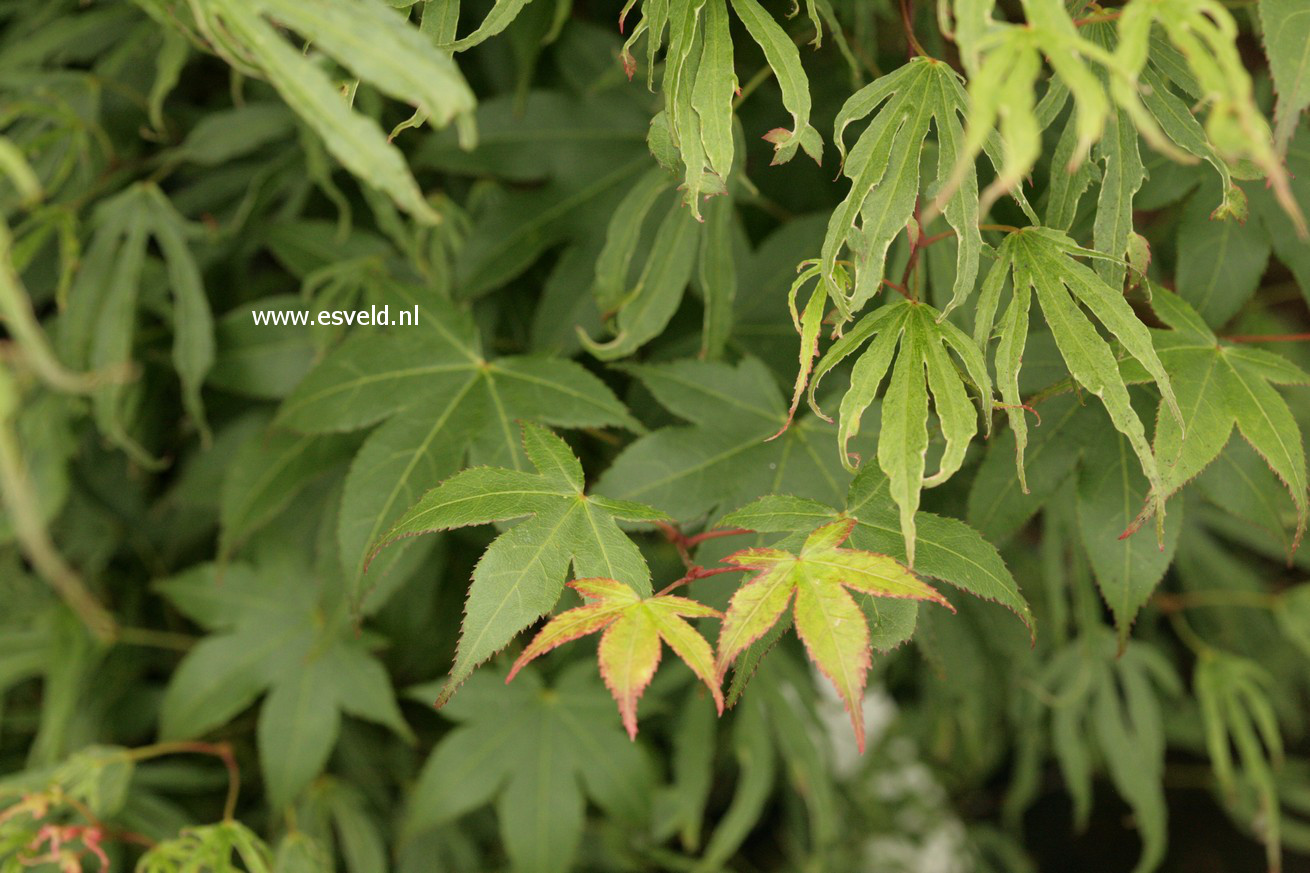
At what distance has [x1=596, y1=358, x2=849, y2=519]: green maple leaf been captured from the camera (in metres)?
0.67

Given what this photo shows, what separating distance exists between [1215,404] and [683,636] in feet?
1.18

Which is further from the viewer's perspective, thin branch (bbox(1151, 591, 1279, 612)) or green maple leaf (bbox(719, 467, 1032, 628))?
thin branch (bbox(1151, 591, 1279, 612))

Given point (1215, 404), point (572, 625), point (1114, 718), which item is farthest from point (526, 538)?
point (1114, 718)

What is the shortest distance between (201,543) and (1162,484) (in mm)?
967

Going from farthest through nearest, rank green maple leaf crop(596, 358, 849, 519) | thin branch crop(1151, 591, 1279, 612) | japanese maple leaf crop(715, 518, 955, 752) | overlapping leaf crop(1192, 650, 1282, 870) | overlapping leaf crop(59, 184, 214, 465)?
1. thin branch crop(1151, 591, 1279, 612)
2. overlapping leaf crop(1192, 650, 1282, 870)
3. overlapping leaf crop(59, 184, 214, 465)
4. green maple leaf crop(596, 358, 849, 519)
5. japanese maple leaf crop(715, 518, 955, 752)

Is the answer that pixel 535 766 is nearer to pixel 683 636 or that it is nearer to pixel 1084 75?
pixel 683 636

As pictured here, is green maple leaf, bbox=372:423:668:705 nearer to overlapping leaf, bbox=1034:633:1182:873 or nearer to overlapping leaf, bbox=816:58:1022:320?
overlapping leaf, bbox=816:58:1022:320

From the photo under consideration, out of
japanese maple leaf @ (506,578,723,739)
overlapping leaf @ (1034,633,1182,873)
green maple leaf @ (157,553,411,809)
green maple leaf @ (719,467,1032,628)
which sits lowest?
overlapping leaf @ (1034,633,1182,873)

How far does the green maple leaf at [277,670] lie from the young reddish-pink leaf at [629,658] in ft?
1.46

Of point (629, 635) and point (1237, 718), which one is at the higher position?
point (629, 635)

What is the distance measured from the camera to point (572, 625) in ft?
1.61

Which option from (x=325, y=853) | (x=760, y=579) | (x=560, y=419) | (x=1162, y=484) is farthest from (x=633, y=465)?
(x=325, y=853)

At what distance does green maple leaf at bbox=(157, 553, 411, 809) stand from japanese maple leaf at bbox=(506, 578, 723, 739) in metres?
0.43

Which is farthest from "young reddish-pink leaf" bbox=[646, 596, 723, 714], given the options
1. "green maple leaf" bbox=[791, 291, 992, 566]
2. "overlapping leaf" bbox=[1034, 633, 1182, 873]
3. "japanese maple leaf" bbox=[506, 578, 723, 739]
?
"overlapping leaf" bbox=[1034, 633, 1182, 873]
